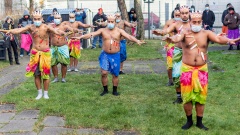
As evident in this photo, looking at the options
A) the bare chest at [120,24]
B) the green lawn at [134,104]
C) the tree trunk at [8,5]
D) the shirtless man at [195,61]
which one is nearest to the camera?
the shirtless man at [195,61]

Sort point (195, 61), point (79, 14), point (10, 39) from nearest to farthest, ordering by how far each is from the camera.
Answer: point (195, 61) → point (10, 39) → point (79, 14)

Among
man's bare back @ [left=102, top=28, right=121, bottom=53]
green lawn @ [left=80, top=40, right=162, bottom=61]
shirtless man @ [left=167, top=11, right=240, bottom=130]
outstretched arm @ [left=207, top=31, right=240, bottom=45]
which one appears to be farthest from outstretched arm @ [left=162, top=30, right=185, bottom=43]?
green lawn @ [left=80, top=40, right=162, bottom=61]

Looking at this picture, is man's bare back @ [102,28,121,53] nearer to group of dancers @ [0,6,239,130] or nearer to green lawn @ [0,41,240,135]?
group of dancers @ [0,6,239,130]

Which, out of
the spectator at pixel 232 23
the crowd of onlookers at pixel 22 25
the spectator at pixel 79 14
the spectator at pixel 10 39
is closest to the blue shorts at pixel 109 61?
the crowd of onlookers at pixel 22 25

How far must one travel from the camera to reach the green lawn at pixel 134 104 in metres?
6.85

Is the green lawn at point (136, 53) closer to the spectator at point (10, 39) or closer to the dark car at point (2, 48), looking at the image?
the spectator at point (10, 39)

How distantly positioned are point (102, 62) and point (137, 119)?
225 cm

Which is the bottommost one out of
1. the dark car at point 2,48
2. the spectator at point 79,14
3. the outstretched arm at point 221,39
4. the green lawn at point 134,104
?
the green lawn at point 134,104

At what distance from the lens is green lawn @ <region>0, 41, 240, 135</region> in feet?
22.5

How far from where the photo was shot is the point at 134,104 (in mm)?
8320

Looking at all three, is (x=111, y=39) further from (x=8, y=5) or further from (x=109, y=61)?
(x=8, y=5)

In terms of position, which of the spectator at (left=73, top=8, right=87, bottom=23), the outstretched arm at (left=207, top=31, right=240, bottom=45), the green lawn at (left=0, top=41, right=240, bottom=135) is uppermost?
the spectator at (left=73, top=8, right=87, bottom=23)

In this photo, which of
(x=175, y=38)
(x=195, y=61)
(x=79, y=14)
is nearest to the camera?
(x=175, y=38)

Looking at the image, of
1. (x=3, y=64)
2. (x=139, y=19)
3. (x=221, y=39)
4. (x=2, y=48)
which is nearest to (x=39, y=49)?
(x=221, y=39)
